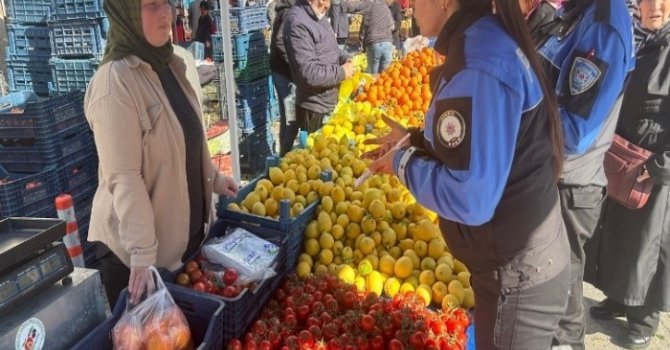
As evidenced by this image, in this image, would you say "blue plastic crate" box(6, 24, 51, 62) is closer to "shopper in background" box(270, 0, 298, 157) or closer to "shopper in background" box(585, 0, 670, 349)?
"shopper in background" box(270, 0, 298, 157)

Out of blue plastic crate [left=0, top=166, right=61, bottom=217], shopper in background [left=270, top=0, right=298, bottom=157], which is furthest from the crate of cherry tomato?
shopper in background [left=270, top=0, right=298, bottom=157]

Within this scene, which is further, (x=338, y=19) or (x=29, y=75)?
(x=338, y=19)

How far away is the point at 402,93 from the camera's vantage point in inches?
204

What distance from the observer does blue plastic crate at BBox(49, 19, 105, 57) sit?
536cm

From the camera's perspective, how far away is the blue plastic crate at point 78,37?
17.6ft

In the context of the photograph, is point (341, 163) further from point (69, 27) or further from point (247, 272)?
point (69, 27)

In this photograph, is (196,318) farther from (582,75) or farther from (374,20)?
(374,20)

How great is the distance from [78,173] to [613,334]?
155 inches

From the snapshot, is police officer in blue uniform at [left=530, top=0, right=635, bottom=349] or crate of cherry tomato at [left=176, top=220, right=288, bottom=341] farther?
police officer in blue uniform at [left=530, top=0, right=635, bottom=349]

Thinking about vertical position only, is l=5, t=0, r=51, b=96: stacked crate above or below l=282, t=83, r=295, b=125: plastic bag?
above

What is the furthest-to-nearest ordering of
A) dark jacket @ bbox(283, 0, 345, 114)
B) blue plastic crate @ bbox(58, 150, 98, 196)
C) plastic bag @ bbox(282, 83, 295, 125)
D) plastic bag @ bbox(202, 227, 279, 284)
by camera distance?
1. plastic bag @ bbox(282, 83, 295, 125)
2. dark jacket @ bbox(283, 0, 345, 114)
3. blue plastic crate @ bbox(58, 150, 98, 196)
4. plastic bag @ bbox(202, 227, 279, 284)

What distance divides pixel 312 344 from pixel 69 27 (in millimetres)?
4825

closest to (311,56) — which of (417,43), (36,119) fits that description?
(36,119)

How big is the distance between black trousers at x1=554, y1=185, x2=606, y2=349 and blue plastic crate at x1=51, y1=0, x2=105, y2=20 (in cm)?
473
